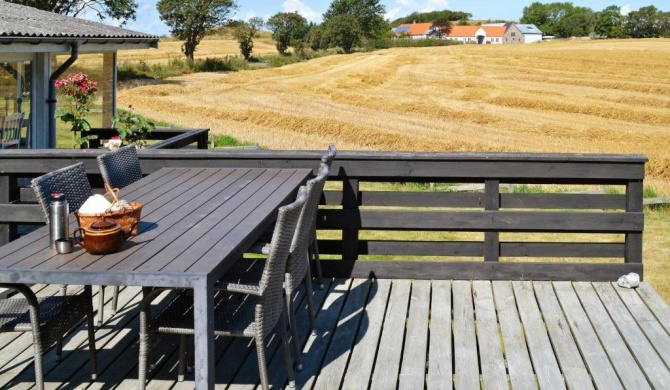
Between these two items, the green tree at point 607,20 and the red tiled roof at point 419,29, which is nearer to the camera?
the green tree at point 607,20

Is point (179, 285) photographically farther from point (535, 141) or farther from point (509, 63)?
point (509, 63)

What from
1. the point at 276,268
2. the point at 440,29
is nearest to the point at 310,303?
the point at 276,268

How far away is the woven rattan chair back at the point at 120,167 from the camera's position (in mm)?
4984

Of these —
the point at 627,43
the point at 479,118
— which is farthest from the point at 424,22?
the point at 479,118

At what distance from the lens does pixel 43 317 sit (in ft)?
12.6

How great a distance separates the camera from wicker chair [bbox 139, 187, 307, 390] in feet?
11.9

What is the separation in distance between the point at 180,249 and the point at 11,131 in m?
7.01

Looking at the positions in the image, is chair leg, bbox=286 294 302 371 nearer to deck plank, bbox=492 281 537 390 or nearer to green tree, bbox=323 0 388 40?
deck plank, bbox=492 281 537 390

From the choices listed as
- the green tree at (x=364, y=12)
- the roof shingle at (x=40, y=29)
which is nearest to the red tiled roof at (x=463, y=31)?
the green tree at (x=364, y=12)

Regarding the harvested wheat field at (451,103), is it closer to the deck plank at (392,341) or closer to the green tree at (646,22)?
the deck plank at (392,341)

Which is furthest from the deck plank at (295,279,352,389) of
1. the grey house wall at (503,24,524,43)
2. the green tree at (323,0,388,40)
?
the grey house wall at (503,24,524,43)

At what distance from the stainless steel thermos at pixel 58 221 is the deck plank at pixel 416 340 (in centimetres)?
155

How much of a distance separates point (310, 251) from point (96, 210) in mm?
2236

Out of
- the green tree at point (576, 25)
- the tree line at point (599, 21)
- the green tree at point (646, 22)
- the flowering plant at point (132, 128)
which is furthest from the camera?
the green tree at point (576, 25)
